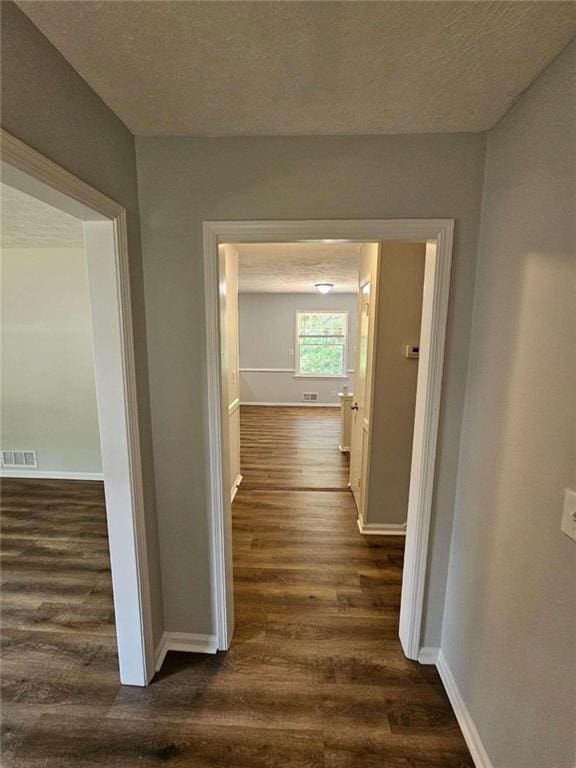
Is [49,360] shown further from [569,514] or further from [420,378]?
[569,514]

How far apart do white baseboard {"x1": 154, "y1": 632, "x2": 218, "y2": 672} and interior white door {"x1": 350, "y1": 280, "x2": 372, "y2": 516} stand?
1.58m

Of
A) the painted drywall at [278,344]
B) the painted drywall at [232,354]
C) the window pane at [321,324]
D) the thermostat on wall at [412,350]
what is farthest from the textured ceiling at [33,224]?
the window pane at [321,324]

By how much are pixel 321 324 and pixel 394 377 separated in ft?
17.1

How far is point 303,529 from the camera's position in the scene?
2834 millimetres

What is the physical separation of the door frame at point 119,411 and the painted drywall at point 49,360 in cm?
257

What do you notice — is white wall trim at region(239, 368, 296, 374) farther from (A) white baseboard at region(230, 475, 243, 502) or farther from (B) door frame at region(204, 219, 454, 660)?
(B) door frame at region(204, 219, 454, 660)

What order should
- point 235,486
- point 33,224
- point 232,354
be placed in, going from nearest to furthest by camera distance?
point 33,224, point 232,354, point 235,486

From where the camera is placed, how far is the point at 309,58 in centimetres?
97

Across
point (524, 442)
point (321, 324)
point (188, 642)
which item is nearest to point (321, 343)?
point (321, 324)

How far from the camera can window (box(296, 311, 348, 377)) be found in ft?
24.8

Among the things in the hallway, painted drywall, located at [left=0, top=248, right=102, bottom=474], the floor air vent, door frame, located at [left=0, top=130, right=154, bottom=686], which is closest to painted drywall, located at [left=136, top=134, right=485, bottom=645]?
door frame, located at [left=0, top=130, right=154, bottom=686]

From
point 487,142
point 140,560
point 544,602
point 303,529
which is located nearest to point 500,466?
point 544,602

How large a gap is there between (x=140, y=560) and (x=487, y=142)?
2263 mm

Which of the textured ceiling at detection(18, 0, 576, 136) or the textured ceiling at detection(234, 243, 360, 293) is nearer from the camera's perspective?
the textured ceiling at detection(18, 0, 576, 136)
